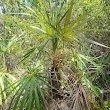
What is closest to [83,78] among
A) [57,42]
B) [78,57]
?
[78,57]

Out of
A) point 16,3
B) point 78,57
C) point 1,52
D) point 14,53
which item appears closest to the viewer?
point 78,57

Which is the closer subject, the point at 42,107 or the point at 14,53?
the point at 42,107

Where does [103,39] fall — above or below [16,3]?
below

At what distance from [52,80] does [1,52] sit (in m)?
1.57

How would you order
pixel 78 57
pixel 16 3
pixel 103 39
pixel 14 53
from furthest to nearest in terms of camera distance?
1. pixel 16 3
2. pixel 14 53
3. pixel 103 39
4. pixel 78 57

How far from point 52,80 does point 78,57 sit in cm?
33

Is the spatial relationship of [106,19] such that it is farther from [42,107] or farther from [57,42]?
[42,107]

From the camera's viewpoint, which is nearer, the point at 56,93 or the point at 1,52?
the point at 56,93

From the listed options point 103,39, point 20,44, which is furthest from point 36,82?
point 103,39

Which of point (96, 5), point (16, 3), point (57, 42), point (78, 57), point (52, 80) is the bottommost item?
point (52, 80)

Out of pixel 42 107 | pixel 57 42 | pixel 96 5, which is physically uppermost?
pixel 96 5

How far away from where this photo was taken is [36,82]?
1.72 metres

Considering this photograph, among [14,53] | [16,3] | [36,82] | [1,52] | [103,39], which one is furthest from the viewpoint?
[16,3]

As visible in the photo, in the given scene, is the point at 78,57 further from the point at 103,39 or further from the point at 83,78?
the point at 103,39
